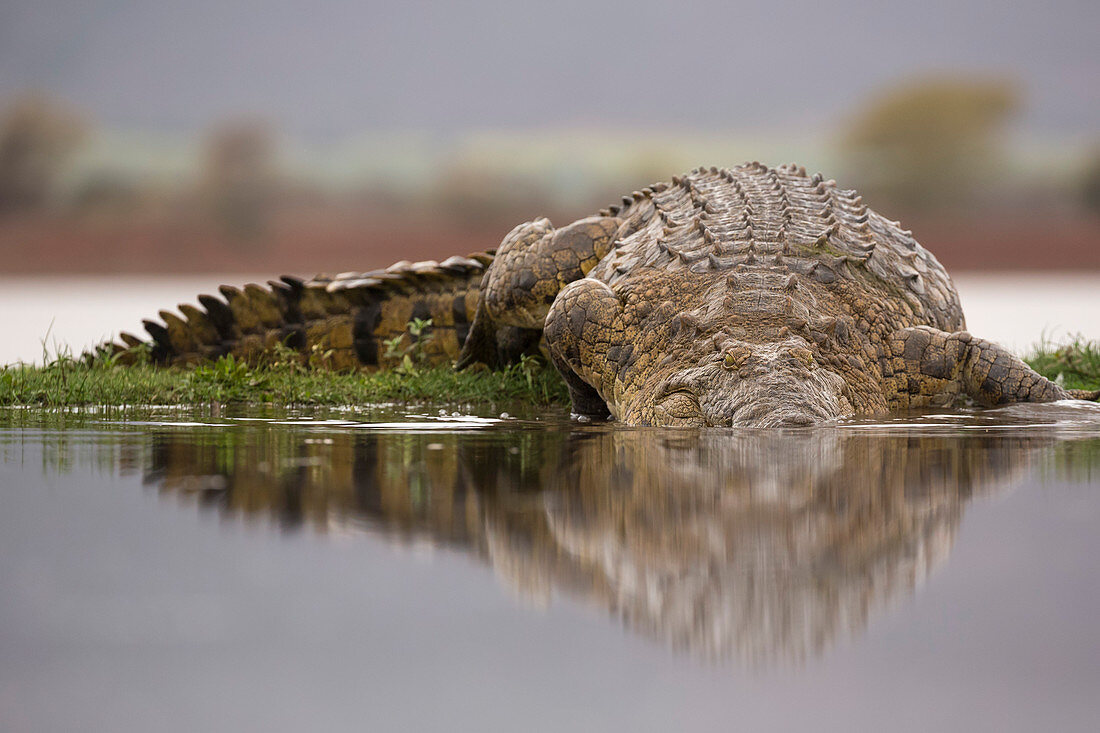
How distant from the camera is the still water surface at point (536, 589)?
114cm

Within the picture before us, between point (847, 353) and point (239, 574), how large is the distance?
3740 millimetres

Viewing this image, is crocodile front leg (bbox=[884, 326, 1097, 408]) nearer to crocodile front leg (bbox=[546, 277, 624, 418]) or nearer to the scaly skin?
the scaly skin

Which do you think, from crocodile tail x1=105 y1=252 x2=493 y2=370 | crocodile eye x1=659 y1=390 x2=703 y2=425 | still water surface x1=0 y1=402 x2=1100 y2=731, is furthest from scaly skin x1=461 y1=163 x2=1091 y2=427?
still water surface x1=0 y1=402 x2=1100 y2=731

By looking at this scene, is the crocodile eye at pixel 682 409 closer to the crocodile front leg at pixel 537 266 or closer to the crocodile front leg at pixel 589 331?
the crocodile front leg at pixel 589 331

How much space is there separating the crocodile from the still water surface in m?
1.64

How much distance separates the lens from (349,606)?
1402mm

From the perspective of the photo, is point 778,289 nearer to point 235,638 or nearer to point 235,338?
point 235,638

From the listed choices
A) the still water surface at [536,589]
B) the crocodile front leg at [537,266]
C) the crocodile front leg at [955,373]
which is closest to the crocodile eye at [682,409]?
the crocodile front leg at [955,373]

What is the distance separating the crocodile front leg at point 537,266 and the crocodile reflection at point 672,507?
9.64 feet

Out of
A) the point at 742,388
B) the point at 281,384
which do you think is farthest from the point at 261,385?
the point at 742,388

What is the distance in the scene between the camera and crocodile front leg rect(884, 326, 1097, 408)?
5.08 meters

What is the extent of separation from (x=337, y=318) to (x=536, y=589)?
21.6 ft

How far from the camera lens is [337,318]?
7.83 meters

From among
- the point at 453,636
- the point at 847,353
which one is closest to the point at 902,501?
the point at 453,636
